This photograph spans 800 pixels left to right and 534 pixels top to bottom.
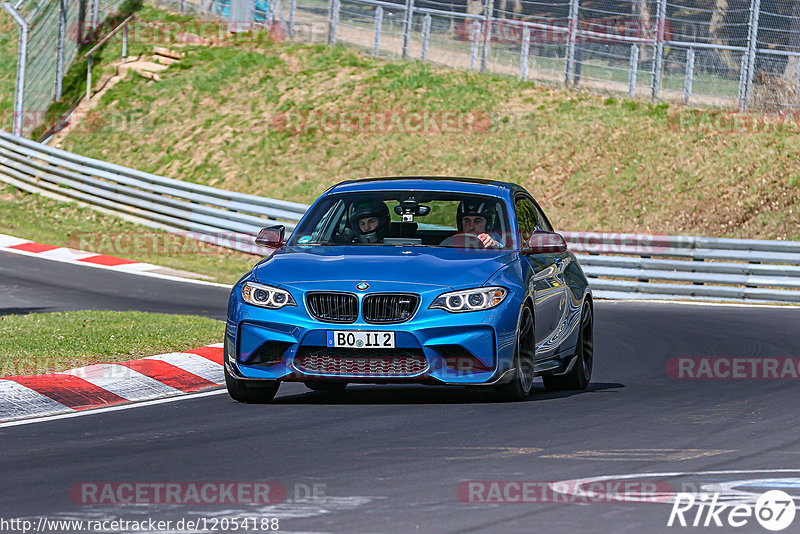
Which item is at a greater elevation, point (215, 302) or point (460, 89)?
point (460, 89)

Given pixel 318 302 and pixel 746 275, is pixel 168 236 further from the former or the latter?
pixel 318 302

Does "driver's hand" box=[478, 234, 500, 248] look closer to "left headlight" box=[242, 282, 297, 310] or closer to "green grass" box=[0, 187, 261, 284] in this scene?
"left headlight" box=[242, 282, 297, 310]

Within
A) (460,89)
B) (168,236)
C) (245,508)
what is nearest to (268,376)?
(245,508)

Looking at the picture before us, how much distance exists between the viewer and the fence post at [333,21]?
1486 inches

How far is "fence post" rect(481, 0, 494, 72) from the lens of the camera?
33.3 m

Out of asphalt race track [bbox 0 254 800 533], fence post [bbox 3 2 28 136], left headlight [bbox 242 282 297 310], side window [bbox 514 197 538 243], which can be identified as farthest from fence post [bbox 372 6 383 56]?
left headlight [bbox 242 282 297 310]

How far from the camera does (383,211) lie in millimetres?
10359

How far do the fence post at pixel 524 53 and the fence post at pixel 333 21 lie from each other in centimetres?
663

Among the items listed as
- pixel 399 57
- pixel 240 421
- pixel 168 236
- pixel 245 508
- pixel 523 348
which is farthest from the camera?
pixel 399 57

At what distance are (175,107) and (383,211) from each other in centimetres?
2707

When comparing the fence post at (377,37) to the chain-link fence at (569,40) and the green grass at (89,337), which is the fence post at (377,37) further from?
the green grass at (89,337)

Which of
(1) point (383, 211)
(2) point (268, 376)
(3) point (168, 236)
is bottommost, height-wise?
(3) point (168, 236)

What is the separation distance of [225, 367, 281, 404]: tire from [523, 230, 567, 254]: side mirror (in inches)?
81.3

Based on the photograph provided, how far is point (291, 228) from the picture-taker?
25188mm
